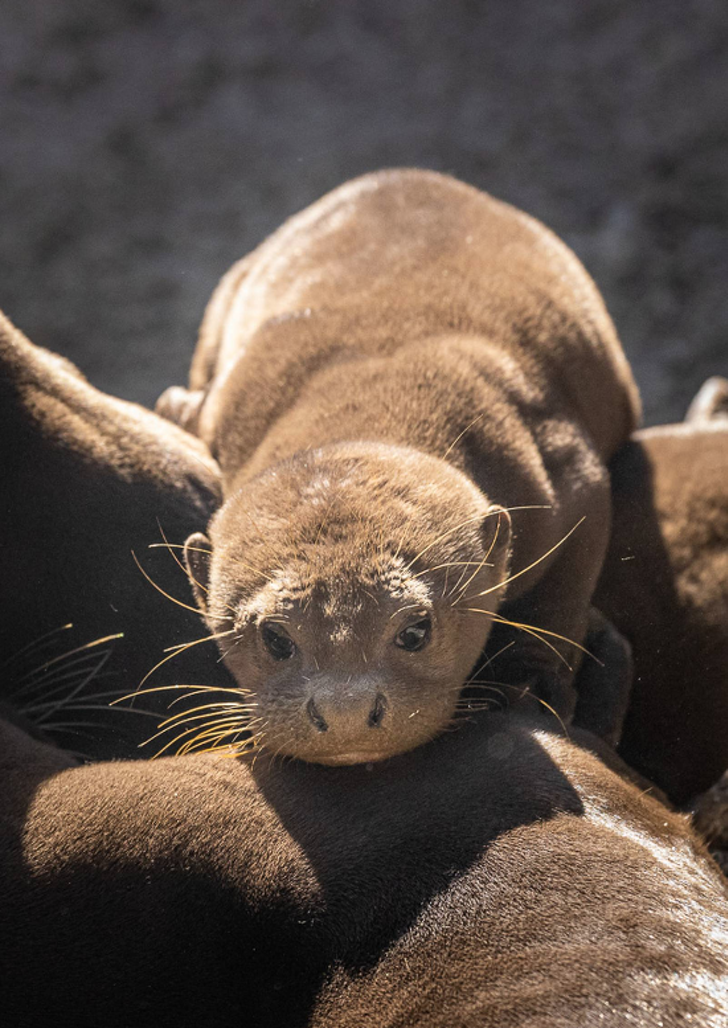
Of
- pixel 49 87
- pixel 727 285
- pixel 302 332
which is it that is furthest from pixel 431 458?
pixel 49 87

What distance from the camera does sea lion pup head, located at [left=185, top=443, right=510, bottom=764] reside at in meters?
1.58

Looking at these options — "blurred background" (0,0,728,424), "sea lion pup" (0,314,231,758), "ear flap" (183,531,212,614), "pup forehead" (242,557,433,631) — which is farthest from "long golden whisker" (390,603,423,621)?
"blurred background" (0,0,728,424)

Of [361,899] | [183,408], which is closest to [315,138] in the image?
[183,408]

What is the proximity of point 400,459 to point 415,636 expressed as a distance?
30cm

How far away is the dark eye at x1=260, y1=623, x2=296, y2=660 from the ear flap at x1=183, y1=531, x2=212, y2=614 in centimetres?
23

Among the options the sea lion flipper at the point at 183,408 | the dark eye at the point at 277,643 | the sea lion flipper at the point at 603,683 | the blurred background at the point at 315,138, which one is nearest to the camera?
the dark eye at the point at 277,643

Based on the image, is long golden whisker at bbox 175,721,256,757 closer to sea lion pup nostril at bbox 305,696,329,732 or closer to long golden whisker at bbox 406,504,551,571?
sea lion pup nostril at bbox 305,696,329,732

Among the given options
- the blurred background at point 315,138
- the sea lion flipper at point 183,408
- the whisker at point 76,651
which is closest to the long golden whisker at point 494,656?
the whisker at point 76,651

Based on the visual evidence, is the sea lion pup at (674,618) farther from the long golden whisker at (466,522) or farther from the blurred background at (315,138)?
the blurred background at (315,138)

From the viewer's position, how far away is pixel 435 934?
4.56 feet

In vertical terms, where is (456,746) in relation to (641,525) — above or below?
above

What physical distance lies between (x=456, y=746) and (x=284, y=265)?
1.48 m

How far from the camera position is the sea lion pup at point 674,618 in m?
2.25

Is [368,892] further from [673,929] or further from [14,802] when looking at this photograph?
[14,802]
